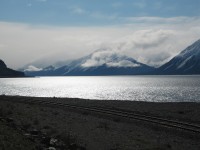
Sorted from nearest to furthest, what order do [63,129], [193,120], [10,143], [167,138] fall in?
1. [10,143]
2. [167,138]
3. [63,129]
4. [193,120]

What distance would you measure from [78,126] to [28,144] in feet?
33.8

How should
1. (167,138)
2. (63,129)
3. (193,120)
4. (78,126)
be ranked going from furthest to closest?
(193,120)
(78,126)
(63,129)
(167,138)

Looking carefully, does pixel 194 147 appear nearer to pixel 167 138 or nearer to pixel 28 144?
pixel 167 138

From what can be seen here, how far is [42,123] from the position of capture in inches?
1154

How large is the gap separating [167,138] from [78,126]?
28.4 feet

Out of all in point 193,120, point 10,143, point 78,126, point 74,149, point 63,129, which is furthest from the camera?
point 193,120

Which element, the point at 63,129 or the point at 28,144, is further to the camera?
the point at 63,129

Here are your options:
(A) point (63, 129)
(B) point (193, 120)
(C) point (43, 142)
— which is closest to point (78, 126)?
(A) point (63, 129)

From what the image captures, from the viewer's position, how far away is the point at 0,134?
2005 centimetres

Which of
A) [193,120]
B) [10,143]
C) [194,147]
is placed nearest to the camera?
[10,143]

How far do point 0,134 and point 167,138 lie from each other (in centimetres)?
1232

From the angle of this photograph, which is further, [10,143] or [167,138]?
[167,138]

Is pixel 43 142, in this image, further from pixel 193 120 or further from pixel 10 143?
pixel 193 120

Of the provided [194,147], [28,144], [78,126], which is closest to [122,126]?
[78,126]
